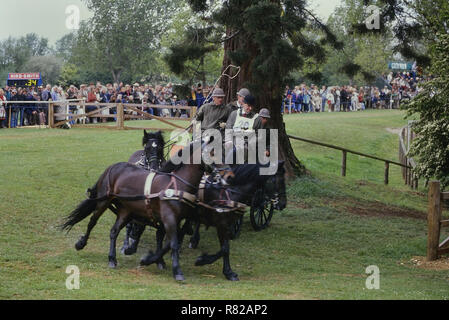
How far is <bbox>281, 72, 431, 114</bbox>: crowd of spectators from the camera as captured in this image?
4496 centimetres

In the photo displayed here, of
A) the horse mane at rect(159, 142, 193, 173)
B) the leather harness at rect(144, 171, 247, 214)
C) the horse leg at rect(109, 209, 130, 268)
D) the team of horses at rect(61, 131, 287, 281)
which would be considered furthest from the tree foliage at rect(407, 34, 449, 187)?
the horse leg at rect(109, 209, 130, 268)

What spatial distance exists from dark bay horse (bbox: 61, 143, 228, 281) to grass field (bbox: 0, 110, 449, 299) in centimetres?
55

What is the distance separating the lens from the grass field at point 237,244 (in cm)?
923

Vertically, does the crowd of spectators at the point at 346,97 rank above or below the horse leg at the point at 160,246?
above

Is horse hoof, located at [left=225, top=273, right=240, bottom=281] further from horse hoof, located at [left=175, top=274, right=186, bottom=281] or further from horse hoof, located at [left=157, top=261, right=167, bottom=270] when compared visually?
horse hoof, located at [left=157, top=261, right=167, bottom=270]

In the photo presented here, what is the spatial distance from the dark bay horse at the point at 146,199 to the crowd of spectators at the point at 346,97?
99.1 feet

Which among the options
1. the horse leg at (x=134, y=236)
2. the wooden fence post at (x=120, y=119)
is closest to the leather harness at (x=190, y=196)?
the horse leg at (x=134, y=236)

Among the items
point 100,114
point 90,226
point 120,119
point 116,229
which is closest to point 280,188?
point 116,229

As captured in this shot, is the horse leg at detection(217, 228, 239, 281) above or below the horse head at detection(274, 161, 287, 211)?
below

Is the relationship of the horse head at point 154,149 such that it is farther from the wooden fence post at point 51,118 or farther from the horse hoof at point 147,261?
the wooden fence post at point 51,118

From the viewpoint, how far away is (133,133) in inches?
1054
